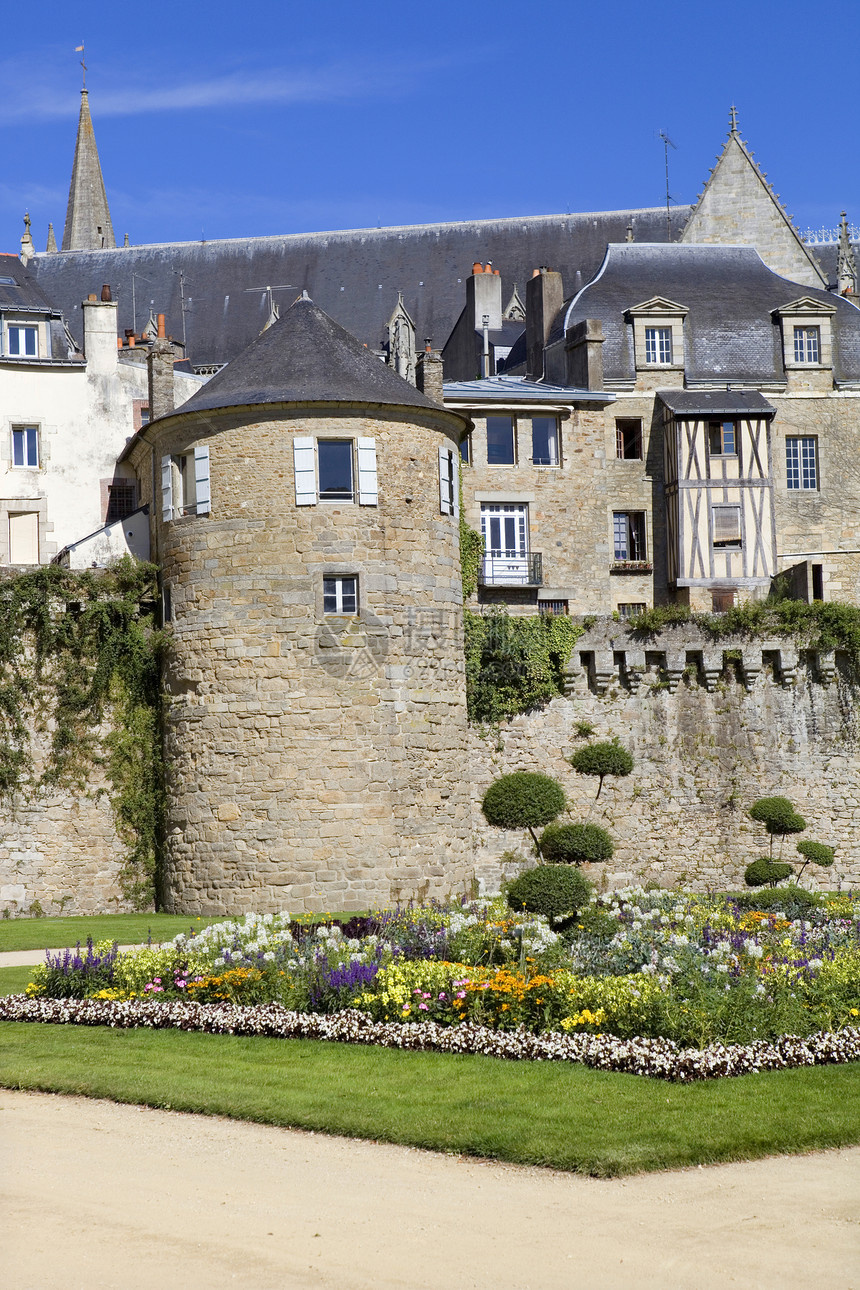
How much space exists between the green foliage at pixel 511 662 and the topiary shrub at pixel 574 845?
90.9 inches

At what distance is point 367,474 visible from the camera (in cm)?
2420

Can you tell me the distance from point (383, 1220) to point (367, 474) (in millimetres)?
16753

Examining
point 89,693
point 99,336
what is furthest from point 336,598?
point 99,336

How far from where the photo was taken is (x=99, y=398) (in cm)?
3594

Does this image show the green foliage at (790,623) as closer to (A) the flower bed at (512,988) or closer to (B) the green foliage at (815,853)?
(B) the green foliage at (815,853)

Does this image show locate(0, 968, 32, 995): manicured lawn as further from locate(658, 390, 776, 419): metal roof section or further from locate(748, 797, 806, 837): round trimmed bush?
locate(658, 390, 776, 419): metal roof section

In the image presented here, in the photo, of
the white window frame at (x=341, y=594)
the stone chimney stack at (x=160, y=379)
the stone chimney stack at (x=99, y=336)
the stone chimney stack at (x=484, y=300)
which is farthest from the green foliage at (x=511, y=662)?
the stone chimney stack at (x=484, y=300)

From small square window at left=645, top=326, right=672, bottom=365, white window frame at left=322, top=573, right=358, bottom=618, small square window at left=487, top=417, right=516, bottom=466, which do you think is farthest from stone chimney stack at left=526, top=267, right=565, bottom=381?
white window frame at left=322, top=573, right=358, bottom=618

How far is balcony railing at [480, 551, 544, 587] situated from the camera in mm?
35906

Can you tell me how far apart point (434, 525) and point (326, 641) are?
2814 millimetres

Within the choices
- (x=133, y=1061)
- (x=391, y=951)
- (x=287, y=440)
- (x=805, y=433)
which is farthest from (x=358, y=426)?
(x=805, y=433)

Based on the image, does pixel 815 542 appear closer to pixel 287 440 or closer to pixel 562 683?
pixel 562 683

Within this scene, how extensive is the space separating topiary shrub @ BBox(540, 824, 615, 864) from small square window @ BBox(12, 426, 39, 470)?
16.1 metres

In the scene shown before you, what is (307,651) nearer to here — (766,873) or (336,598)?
(336,598)
